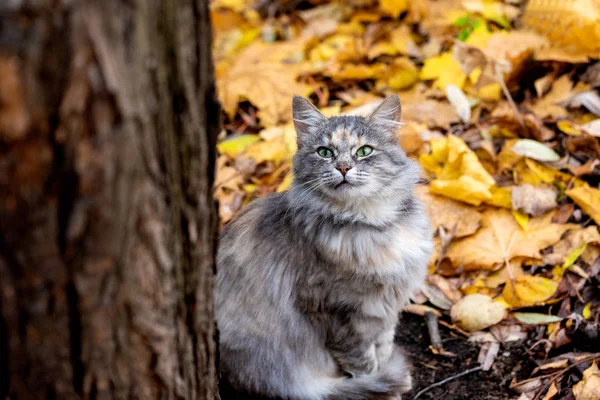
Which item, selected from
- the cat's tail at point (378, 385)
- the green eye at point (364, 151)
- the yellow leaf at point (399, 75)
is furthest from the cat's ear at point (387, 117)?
the yellow leaf at point (399, 75)

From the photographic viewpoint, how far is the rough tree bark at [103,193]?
1.06 meters

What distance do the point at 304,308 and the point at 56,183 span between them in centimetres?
154

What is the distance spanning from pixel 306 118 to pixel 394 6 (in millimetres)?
2429

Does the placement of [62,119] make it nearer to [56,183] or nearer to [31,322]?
[56,183]

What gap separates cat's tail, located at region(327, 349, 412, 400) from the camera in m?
2.50

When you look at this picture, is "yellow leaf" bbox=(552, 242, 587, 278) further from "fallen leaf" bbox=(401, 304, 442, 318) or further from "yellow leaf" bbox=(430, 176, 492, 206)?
"fallen leaf" bbox=(401, 304, 442, 318)

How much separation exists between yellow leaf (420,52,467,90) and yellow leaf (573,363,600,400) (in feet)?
6.99

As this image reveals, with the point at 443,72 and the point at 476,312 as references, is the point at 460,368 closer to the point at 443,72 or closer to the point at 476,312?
the point at 476,312

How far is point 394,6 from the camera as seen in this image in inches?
182

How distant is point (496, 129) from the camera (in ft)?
12.0

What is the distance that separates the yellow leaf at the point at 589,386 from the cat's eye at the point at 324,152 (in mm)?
1369

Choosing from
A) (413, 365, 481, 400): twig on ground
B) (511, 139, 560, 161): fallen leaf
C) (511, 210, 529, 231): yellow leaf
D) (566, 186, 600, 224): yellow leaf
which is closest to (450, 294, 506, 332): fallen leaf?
(413, 365, 481, 400): twig on ground

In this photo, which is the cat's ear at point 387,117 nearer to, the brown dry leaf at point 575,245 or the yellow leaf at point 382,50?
the brown dry leaf at point 575,245

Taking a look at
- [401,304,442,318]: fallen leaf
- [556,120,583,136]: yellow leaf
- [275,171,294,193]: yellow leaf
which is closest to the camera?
[401,304,442,318]: fallen leaf
